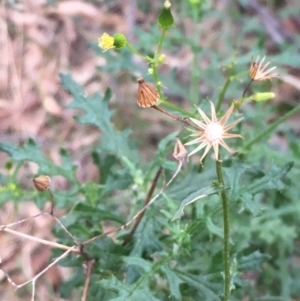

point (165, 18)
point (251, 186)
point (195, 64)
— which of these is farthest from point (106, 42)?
point (195, 64)

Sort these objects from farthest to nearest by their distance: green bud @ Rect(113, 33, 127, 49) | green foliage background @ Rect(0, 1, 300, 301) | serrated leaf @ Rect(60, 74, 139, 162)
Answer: serrated leaf @ Rect(60, 74, 139, 162)
green foliage background @ Rect(0, 1, 300, 301)
green bud @ Rect(113, 33, 127, 49)

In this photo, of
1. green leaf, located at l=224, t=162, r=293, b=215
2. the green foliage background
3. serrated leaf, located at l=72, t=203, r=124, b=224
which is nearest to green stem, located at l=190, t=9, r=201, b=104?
the green foliage background

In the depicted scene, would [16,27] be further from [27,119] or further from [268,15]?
[268,15]

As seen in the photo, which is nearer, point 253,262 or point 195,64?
point 253,262

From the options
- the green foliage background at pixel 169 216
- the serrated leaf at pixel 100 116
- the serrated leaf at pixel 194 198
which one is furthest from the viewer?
the serrated leaf at pixel 100 116

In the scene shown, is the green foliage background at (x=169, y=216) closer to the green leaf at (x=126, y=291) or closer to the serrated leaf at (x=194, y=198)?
the green leaf at (x=126, y=291)

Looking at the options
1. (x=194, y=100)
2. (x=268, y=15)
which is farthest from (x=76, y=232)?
(x=268, y=15)

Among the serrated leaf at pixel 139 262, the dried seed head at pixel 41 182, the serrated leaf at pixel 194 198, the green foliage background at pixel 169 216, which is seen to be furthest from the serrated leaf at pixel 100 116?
the serrated leaf at pixel 194 198

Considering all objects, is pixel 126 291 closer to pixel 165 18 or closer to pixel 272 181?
pixel 272 181

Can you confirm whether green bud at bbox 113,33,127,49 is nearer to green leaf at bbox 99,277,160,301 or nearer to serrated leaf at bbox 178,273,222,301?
green leaf at bbox 99,277,160,301

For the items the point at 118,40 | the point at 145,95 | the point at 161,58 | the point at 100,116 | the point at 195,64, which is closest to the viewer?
the point at 145,95

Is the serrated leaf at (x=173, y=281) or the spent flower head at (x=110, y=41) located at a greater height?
the spent flower head at (x=110, y=41)
